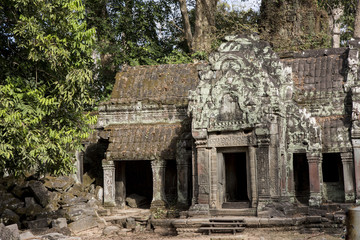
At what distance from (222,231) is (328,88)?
6.62 meters

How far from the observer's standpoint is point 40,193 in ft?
51.8

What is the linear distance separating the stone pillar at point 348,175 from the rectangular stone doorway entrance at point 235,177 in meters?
2.99

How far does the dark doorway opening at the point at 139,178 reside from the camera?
20.8 meters

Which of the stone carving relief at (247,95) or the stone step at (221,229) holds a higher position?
the stone carving relief at (247,95)

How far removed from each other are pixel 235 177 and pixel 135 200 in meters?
4.24

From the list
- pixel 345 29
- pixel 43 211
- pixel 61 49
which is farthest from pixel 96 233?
pixel 345 29

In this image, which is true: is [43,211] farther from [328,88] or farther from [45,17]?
[328,88]

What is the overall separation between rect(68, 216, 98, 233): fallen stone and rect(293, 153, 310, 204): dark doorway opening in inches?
256

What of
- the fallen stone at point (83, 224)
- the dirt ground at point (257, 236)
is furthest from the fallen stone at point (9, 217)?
the dirt ground at point (257, 236)

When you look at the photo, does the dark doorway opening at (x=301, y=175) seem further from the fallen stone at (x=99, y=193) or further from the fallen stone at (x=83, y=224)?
the fallen stone at (x=99, y=193)

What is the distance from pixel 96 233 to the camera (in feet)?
49.9

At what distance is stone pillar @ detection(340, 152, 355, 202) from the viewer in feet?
50.6

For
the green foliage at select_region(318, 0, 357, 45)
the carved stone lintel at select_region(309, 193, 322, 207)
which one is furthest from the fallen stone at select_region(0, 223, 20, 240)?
the green foliage at select_region(318, 0, 357, 45)

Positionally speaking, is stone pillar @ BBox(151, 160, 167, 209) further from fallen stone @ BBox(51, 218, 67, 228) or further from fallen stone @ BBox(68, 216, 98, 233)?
fallen stone @ BBox(51, 218, 67, 228)
